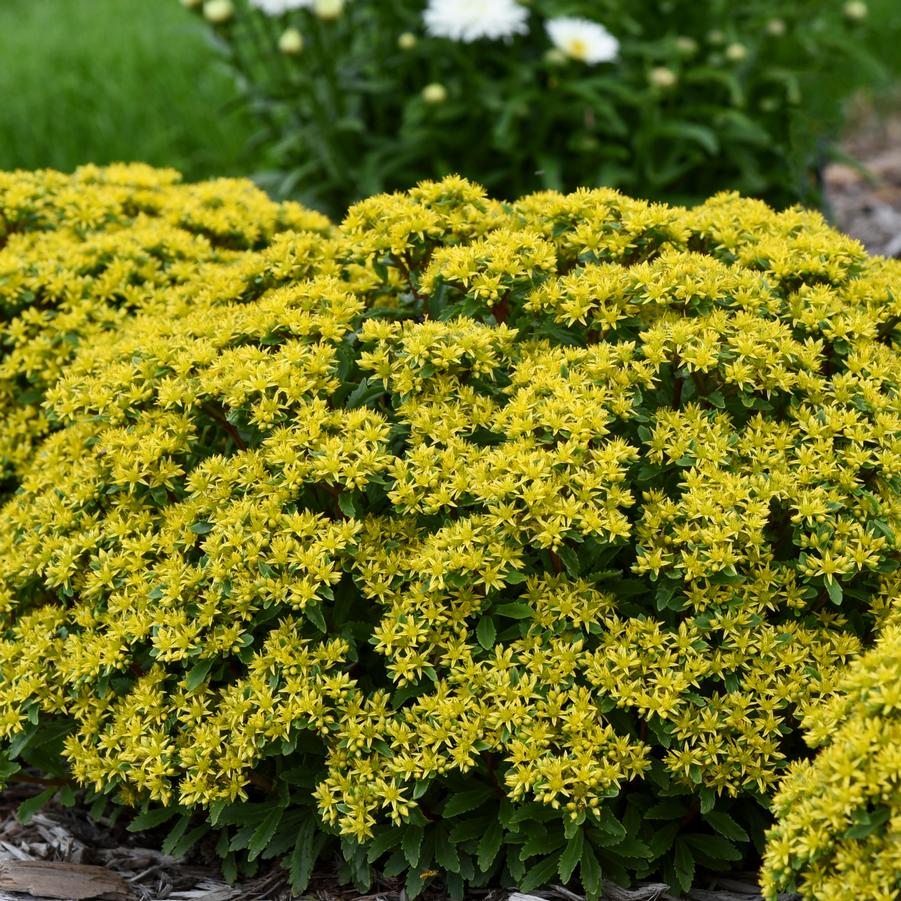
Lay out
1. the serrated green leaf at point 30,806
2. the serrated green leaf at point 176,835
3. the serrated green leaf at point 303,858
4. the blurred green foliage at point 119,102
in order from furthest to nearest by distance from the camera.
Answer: the blurred green foliage at point 119,102
the serrated green leaf at point 30,806
the serrated green leaf at point 176,835
the serrated green leaf at point 303,858

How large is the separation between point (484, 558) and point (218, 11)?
12.8 feet

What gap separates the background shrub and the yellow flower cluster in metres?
1.71

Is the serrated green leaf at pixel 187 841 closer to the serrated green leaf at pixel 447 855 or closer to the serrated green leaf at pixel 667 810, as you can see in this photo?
the serrated green leaf at pixel 447 855

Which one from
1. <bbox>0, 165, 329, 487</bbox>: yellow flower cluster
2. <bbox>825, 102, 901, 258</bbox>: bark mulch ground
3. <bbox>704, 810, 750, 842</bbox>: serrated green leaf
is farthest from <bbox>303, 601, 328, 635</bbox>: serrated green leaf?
<bbox>825, 102, 901, 258</bbox>: bark mulch ground

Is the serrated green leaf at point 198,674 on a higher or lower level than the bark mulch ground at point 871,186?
higher

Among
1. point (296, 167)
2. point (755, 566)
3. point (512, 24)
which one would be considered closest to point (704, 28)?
point (512, 24)

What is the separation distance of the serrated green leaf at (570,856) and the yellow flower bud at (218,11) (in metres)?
4.34

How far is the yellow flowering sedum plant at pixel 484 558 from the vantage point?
2611 millimetres

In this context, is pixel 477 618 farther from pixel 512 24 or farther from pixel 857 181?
pixel 857 181

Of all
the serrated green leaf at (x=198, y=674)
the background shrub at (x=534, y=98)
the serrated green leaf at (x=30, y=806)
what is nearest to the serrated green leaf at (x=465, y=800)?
the serrated green leaf at (x=198, y=674)

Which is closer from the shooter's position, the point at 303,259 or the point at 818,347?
the point at 818,347

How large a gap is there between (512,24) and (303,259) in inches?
114

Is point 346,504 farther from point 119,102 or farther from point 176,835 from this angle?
point 119,102

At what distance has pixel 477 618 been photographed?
2.79 metres
